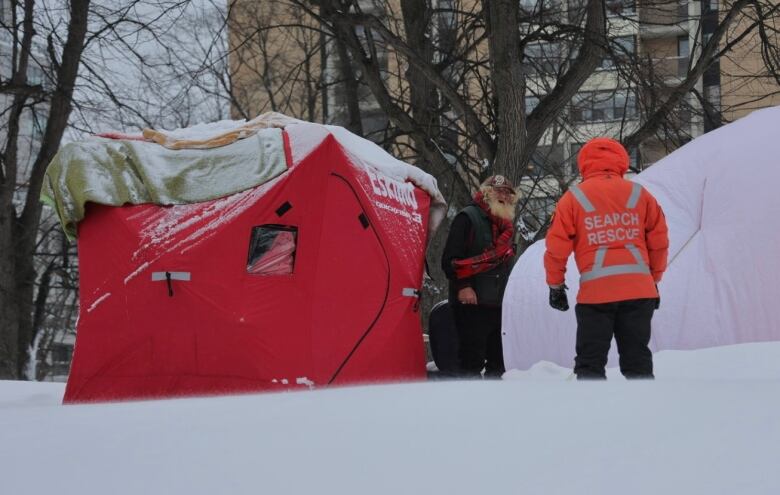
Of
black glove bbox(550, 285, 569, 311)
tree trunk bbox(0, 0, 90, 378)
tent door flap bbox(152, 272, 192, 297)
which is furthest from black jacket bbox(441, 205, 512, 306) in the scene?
tree trunk bbox(0, 0, 90, 378)

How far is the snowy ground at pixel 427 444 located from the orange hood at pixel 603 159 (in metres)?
1.93

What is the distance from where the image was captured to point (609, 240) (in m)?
5.05

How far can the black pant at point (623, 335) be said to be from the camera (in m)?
5.00

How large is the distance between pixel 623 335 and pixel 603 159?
93cm

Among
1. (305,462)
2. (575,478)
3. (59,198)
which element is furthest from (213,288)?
(575,478)

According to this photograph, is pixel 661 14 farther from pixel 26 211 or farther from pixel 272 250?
pixel 26 211

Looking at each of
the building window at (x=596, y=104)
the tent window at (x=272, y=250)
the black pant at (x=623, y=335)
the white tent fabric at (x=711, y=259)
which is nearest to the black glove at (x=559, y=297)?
the black pant at (x=623, y=335)

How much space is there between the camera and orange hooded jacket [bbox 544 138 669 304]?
5.00 meters

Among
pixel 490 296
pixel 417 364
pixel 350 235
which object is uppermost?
pixel 350 235

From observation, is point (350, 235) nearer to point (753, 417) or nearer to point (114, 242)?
point (114, 242)

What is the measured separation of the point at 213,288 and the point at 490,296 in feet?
5.88

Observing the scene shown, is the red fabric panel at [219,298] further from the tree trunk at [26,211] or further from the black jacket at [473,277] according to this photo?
the tree trunk at [26,211]

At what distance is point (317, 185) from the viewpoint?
5957mm

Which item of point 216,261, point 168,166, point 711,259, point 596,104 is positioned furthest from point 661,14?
point 216,261
